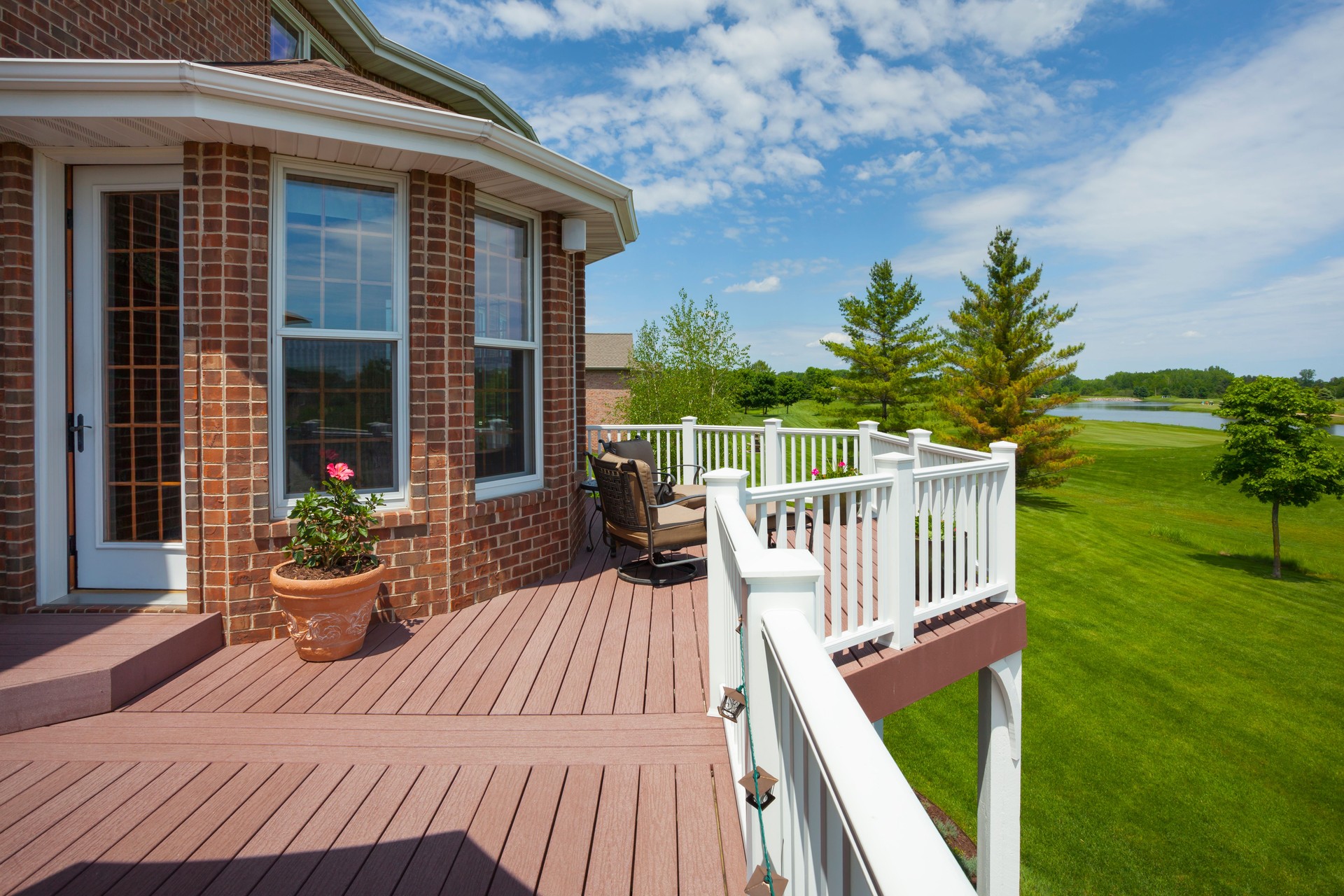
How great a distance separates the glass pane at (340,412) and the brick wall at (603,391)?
2550 cm

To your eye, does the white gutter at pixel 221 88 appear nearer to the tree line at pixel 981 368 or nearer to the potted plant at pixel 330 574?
the potted plant at pixel 330 574

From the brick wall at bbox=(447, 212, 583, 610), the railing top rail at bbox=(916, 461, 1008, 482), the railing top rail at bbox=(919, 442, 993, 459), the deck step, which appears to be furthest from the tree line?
the deck step

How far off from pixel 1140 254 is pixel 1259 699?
3098 centimetres

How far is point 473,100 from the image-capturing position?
330 inches

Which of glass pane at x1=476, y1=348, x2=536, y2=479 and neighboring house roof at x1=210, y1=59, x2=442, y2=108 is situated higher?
neighboring house roof at x1=210, y1=59, x2=442, y2=108

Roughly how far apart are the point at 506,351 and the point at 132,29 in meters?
3.10

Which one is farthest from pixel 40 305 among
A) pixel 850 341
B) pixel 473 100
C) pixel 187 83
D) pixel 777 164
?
pixel 850 341

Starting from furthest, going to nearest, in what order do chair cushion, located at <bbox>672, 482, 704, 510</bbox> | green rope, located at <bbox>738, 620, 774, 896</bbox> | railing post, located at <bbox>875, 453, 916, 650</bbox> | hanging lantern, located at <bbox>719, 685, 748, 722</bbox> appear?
chair cushion, located at <bbox>672, 482, 704, 510</bbox>, railing post, located at <bbox>875, 453, 916, 650</bbox>, hanging lantern, located at <bbox>719, 685, 748, 722</bbox>, green rope, located at <bbox>738, 620, 774, 896</bbox>

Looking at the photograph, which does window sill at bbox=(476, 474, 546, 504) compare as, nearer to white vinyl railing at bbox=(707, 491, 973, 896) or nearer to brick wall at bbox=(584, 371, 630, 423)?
white vinyl railing at bbox=(707, 491, 973, 896)

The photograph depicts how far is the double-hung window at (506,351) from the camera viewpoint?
4.48 m

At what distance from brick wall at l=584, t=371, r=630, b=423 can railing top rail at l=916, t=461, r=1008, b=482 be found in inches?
1017

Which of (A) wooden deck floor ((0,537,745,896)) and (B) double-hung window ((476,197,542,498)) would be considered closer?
(A) wooden deck floor ((0,537,745,896))

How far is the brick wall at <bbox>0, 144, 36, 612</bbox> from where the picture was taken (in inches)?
136

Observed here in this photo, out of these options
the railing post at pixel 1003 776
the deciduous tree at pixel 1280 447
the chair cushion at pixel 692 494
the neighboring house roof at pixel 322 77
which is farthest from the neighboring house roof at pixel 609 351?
the railing post at pixel 1003 776
